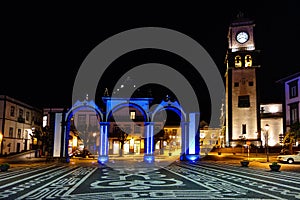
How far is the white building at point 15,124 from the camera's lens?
139 feet

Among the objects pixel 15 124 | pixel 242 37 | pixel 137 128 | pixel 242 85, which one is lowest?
pixel 137 128

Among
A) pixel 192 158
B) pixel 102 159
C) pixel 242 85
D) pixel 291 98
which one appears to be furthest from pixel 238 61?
pixel 102 159

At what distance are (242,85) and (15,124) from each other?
42506 mm

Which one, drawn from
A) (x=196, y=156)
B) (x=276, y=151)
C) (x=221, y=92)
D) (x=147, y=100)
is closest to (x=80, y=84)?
(x=147, y=100)

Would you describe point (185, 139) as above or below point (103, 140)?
above

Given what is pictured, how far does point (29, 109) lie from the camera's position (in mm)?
51719

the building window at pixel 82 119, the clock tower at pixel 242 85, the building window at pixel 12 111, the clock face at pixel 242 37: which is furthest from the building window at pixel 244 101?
the building window at pixel 12 111

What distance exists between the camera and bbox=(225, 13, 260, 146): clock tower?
61531 mm

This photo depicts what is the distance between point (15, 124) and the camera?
152 ft

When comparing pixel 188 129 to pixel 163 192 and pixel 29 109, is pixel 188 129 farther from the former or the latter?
pixel 29 109

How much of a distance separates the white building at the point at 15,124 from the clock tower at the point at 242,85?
37.0 metres

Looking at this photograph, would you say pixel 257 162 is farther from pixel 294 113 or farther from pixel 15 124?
pixel 15 124

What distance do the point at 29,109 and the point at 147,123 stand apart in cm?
2821

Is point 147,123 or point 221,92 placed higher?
point 221,92
